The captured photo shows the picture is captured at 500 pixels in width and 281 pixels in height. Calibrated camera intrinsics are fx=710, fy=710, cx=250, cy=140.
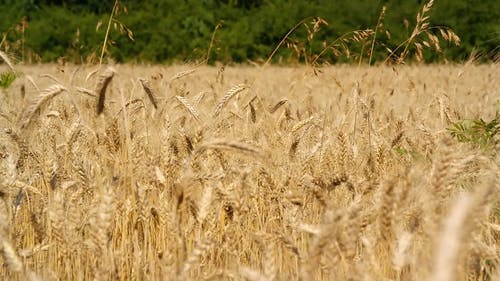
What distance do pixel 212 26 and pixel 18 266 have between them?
502 inches

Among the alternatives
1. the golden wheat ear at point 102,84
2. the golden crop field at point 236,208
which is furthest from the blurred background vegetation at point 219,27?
the golden wheat ear at point 102,84

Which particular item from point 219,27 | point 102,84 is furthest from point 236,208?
point 219,27

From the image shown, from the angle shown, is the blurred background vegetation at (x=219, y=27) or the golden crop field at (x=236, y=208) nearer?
the golden crop field at (x=236, y=208)

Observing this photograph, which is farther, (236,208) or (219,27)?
(219,27)

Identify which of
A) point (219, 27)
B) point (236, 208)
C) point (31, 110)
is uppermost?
point (31, 110)

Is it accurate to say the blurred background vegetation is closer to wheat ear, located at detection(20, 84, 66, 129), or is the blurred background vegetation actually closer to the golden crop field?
the golden crop field

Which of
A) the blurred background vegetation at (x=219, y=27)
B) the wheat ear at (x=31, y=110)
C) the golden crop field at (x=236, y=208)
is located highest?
the wheat ear at (x=31, y=110)

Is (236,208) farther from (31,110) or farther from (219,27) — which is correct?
(219,27)

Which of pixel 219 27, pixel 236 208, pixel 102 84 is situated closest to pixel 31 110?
pixel 102 84

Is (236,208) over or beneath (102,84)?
beneath

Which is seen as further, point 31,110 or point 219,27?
point 219,27

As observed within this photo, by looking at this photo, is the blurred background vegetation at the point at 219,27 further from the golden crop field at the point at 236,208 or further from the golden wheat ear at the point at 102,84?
the golden wheat ear at the point at 102,84

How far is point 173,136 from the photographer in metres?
1.92

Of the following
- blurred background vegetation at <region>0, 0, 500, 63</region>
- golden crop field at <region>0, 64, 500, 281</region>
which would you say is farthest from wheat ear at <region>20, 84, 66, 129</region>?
blurred background vegetation at <region>0, 0, 500, 63</region>
